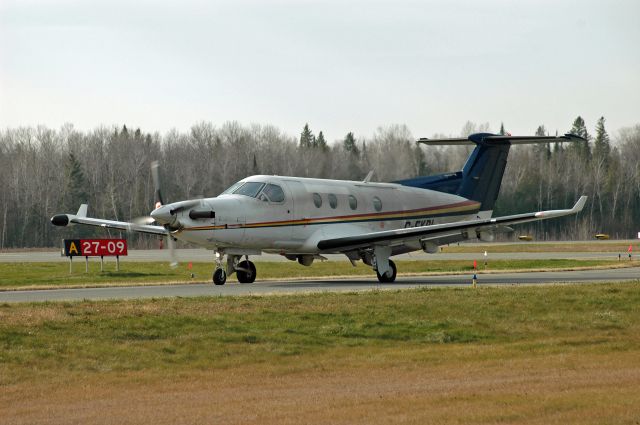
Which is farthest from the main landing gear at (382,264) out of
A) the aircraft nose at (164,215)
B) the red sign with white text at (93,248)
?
the red sign with white text at (93,248)

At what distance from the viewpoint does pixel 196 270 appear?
163 feet

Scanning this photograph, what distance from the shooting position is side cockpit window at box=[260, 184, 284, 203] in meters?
34.5

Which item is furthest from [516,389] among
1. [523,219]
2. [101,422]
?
[523,219]

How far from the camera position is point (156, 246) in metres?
97.9

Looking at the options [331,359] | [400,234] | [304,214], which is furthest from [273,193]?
Result: [331,359]

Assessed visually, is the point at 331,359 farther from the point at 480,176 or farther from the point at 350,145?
the point at 350,145

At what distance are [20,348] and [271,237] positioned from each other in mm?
15296

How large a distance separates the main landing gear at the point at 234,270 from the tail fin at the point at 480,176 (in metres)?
8.47

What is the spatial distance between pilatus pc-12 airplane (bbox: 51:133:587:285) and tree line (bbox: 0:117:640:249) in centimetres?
5218

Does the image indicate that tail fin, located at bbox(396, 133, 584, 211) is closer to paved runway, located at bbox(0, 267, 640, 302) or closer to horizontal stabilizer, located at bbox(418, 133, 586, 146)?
horizontal stabilizer, located at bbox(418, 133, 586, 146)

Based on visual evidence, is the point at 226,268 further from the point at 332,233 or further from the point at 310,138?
the point at 310,138

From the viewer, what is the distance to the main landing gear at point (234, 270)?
34.8 meters

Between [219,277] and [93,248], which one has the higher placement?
[93,248]

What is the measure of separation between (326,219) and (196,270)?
15.0 m
